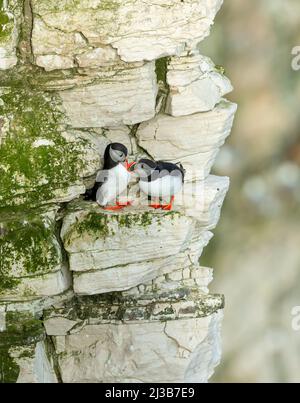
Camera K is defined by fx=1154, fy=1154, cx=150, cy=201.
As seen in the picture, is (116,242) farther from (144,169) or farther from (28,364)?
(28,364)

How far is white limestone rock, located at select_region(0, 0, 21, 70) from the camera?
576 inches

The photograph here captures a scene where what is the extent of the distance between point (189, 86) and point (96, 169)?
1.68 metres

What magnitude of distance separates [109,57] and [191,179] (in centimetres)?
222

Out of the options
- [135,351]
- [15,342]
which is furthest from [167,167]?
[15,342]

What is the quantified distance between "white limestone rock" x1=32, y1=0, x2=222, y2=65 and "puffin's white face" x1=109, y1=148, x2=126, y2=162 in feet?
3.86

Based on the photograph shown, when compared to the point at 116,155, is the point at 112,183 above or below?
below

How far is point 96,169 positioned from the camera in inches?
597

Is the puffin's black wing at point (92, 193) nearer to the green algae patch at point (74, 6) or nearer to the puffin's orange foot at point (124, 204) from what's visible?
the puffin's orange foot at point (124, 204)

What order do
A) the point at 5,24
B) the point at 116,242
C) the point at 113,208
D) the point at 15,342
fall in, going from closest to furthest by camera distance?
the point at 5,24 < the point at 15,342 < the point at 116,242 < the point at 113,208

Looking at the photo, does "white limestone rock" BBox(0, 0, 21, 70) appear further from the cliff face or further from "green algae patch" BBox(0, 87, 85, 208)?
"green algae patch" BBox(0, 87, 85, 208)

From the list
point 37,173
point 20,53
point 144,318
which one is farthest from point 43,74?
point 144,318

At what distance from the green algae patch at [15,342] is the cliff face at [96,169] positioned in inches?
0.6

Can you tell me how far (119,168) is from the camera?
596 inches

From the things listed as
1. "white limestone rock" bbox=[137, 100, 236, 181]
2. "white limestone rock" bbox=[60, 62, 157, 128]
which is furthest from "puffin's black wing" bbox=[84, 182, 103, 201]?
"white limestone rock" bbox=[137, 100, 236, 181]
